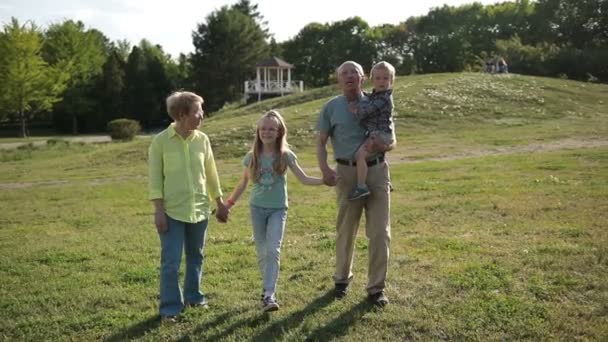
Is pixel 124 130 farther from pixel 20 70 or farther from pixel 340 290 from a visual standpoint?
pixel 340 290

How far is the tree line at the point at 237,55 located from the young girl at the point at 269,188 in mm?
46602

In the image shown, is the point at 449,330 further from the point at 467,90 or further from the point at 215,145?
the point at 467,90

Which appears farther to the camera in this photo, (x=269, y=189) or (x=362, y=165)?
(x=269, y=189)

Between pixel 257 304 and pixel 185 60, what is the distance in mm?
72023

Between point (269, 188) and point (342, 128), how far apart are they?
89cm

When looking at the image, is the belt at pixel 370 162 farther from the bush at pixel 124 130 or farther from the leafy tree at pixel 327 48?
the leafy tree at pixel 327 48

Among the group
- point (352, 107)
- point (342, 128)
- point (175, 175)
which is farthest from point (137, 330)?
point (352, 107)

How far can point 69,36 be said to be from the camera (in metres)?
66.1

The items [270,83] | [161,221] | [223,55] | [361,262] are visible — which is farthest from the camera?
[223,55]

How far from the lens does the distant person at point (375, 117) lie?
4984mm

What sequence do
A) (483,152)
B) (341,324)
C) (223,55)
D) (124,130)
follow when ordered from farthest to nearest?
1. (223,55)
2. (124,130)
3. (483,152)
4. (341,324)

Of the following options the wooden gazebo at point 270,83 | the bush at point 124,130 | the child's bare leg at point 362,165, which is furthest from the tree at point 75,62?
the child's bare leg at point 362,165

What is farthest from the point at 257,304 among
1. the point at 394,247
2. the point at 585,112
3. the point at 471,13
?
the point at 471,13

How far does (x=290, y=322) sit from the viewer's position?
4816 millimetres
